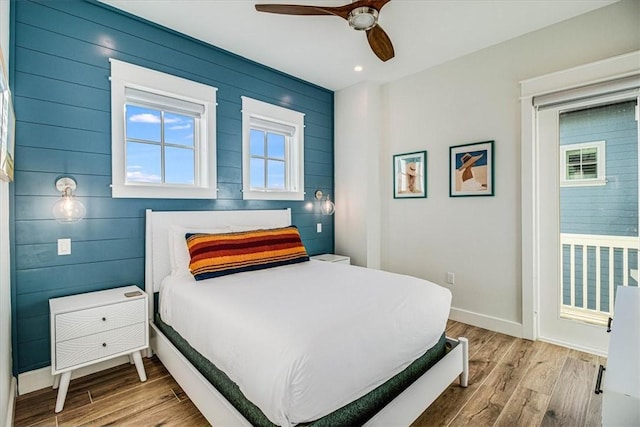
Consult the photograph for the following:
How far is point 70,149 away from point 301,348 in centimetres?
231

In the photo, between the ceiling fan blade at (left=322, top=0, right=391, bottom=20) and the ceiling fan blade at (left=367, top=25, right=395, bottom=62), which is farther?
the ceiling fan blade at (left=367, top=25, right=395, bottom=62)

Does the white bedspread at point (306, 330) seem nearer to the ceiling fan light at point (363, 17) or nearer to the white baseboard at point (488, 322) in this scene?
the white baseboard at point (488, 322)

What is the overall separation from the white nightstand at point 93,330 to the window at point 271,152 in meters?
1.57

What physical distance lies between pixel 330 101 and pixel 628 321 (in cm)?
384

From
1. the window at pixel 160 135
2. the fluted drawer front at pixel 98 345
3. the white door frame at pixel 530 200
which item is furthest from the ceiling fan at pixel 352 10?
the fluted drawer front at pixel 98 345

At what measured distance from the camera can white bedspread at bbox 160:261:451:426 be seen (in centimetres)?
125

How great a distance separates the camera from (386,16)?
2.58 metres

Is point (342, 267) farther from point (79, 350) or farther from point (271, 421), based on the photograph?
point (79, 350)

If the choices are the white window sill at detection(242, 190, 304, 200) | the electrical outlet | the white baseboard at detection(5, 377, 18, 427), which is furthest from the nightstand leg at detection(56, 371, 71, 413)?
the white window sill at detection(242, 190, 304, 200)

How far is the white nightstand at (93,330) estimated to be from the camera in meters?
1.91

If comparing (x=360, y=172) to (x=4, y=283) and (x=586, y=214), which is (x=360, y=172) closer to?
(x=586, y=214)

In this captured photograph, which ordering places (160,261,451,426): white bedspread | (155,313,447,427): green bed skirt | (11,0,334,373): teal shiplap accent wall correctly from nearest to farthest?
(160,261,451,426): white bedspread
(155,313,447,427): green bed skirt
(11,0,334,373): teal shiplap accent wall

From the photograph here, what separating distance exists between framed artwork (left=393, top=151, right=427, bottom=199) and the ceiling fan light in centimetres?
181

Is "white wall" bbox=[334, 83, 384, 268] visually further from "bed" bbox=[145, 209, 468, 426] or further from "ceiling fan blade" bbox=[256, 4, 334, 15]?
"ceiling fan blade" bbox=[256, 4, 334, 15]
